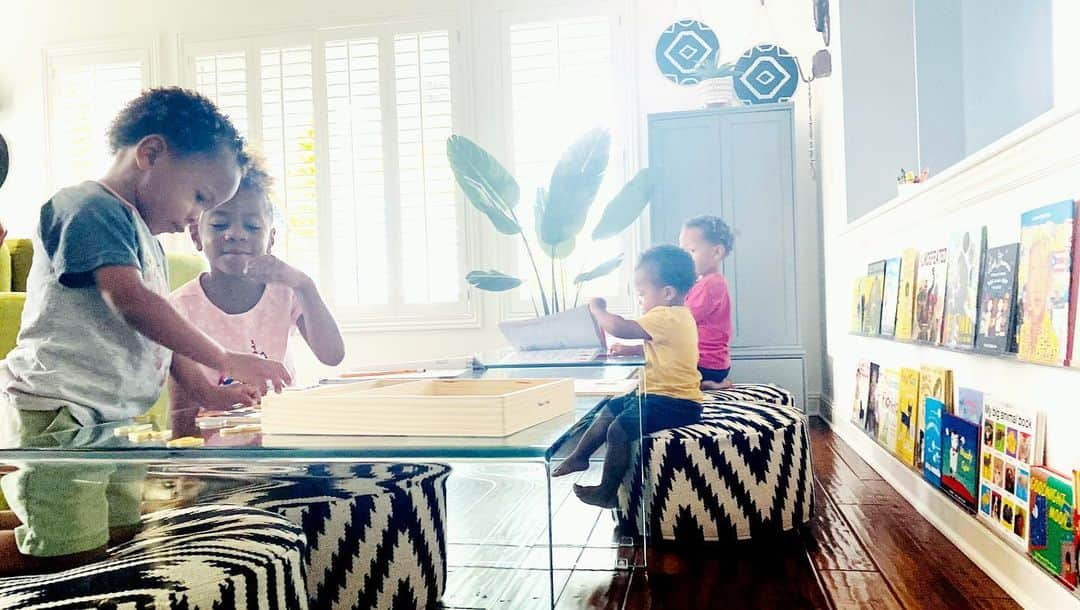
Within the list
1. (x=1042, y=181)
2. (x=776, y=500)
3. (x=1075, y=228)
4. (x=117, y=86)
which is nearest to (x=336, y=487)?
(x=776, y=500)

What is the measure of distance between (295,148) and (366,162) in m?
0.47

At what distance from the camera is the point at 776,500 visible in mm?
2074

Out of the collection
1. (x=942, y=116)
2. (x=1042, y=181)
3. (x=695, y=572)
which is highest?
(x=942, y=116)

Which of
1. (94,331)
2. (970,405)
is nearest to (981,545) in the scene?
(970,405)

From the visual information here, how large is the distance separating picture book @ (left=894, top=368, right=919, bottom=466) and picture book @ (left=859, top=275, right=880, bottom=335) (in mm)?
512

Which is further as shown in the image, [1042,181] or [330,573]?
Result: [1042,181]

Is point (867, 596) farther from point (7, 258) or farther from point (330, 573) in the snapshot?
point (7, 258)

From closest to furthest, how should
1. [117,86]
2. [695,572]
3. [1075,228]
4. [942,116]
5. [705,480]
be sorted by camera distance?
1. [1075,228]
2. [695,572]
3. [705,480]
4. [942,116]
5. [117,86]

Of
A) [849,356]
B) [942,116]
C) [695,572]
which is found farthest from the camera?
[849,356]

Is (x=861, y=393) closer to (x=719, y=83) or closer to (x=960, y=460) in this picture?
(x=960, y=460)

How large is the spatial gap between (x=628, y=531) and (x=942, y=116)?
2.27 m

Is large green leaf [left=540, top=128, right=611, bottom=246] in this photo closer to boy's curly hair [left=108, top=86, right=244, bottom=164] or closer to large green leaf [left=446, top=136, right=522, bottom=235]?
large green leaf [left=446, top=136, right=522, bottom=235]

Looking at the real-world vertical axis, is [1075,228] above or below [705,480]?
above

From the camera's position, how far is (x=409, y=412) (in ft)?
3.20
